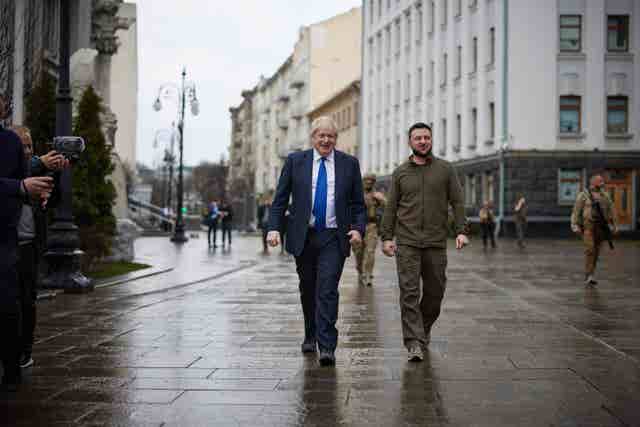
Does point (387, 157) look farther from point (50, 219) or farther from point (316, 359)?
point (316, 359)

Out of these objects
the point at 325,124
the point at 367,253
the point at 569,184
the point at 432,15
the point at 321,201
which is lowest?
the point at 367,253

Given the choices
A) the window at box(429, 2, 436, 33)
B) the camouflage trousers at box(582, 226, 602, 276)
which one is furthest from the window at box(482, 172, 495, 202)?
A: the camouflage trousers at box(582, 226, 602, 276)

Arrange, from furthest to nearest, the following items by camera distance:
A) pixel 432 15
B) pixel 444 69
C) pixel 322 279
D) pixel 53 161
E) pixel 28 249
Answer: pixel 432 15 < pixel 444 69 < pixel 322 279 < pixel 28 249 < pixel 53 161

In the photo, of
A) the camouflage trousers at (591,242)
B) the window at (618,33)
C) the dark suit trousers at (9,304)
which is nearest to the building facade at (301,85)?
the window at (618,33)

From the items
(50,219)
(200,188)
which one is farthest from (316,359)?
(200,188)

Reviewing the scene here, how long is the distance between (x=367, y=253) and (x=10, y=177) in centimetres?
999

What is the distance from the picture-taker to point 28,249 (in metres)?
6.56

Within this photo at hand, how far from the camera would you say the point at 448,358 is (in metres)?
7.37

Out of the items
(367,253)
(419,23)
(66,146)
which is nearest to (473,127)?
(419,23)

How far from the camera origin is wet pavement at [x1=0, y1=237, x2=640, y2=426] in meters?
5.30

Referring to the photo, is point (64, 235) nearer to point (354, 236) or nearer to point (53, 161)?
point (354, 236)

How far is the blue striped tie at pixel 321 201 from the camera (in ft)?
23.9

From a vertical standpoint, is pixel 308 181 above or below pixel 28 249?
above

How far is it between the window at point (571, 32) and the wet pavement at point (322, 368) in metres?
30.0
